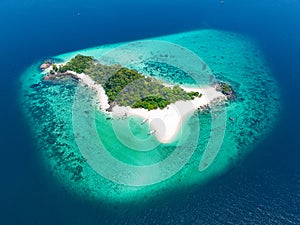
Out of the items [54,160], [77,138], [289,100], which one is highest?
[289,100]

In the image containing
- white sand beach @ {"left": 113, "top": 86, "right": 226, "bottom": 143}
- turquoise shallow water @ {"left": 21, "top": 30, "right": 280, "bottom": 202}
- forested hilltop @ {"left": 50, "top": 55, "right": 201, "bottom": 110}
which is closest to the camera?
turquoise shallow water @ {"left": 21, "top": 30, "right": 280, "bottom": 202}

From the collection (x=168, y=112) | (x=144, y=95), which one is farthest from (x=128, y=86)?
(x=168, y=112)

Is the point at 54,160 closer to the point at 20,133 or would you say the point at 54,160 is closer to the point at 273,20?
the point at 20,133

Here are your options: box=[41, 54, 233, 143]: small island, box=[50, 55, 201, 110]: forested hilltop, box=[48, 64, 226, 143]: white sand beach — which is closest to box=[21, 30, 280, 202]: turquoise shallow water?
box=[48, 64, 226, 143]: white sand beach

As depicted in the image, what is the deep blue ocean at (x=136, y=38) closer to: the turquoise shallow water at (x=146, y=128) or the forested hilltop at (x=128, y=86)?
the turquoise shallow water at (x=146, y=128)

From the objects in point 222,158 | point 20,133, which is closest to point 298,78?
point 222,158

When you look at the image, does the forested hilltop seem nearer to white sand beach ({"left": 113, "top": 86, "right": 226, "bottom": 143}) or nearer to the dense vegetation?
the dense vegetation

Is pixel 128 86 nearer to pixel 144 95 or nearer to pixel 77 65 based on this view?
pixel 144 95
